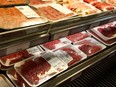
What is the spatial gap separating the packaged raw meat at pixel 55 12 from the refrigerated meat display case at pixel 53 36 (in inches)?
1.7

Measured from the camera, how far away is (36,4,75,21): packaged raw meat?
1248 millimetres

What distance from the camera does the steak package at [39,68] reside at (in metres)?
1.50

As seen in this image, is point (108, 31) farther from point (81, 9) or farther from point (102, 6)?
point (81, 9)

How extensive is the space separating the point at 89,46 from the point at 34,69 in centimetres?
80

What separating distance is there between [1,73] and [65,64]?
55 centimetres

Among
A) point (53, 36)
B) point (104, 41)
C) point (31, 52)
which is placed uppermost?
point (53, 36)

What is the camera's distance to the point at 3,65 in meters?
1.56

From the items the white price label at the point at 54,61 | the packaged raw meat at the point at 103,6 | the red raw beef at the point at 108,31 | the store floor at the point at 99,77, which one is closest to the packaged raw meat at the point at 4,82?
the white price label at the point at 54,61

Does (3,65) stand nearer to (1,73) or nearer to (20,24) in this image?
(1,73)

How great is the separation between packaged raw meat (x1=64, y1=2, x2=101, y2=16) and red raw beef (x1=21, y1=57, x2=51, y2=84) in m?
0.52

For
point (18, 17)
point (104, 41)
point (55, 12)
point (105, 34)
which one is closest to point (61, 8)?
point (55, 12)

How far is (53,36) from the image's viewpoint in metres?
1.24

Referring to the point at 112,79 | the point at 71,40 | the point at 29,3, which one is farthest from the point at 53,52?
the point at 112,79

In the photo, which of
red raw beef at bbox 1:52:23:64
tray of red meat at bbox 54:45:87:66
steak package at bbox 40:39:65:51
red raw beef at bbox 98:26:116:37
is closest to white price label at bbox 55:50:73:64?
tray of red meat at bbox 54:45:87:66
